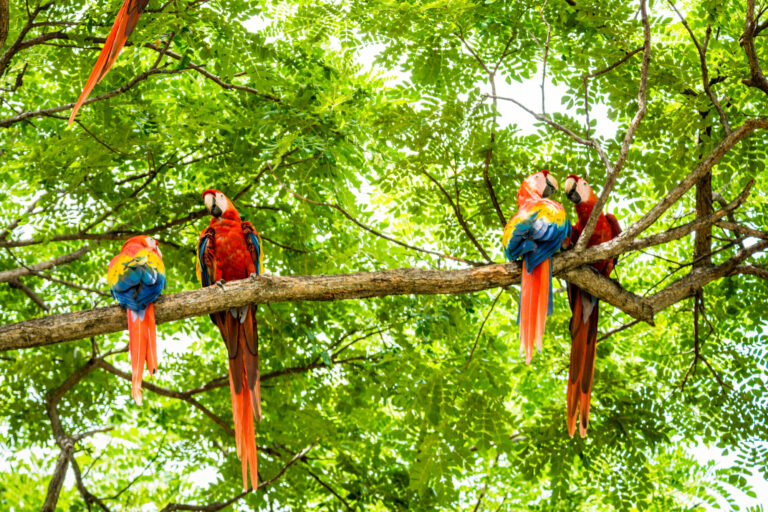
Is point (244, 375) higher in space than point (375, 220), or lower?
lower

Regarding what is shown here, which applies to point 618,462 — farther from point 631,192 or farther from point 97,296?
point 97,296

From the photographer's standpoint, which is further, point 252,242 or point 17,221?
point 17,221

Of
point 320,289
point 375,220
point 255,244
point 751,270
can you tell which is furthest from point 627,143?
point 375,220

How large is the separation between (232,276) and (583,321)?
5.71 ft

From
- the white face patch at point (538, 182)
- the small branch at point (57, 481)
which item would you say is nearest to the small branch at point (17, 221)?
the small branch at point (57, 481)

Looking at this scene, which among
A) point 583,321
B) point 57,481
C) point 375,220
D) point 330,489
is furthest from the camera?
point 375,220

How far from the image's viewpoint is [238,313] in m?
3.42

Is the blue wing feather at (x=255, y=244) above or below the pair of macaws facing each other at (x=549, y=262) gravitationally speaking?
above

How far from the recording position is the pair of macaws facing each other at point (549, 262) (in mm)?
3068

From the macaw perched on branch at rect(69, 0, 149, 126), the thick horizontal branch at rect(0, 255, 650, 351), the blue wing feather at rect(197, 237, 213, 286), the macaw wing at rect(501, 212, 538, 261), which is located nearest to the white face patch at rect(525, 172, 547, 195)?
the macaw wing at rect(501, 212, 538, 261)

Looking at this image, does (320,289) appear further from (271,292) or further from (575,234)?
(575,234)

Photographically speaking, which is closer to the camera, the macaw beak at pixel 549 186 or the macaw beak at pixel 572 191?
the macaw beak at pixel 549 186

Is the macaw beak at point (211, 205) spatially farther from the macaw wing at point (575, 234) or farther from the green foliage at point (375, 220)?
the macaw wing at point (575, 234)

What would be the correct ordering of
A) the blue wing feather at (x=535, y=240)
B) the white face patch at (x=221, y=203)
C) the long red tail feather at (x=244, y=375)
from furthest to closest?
the white face patch at (x=221, y=203) → the long red tail feather at (x=244, y=375) → the blue wing feather at (x=535, y=240)
